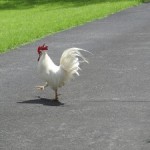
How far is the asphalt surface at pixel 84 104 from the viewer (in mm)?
6684

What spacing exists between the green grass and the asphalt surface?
99.8 inches

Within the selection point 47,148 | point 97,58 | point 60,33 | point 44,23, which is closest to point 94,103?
point 47,148

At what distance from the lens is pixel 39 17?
24.3 metres

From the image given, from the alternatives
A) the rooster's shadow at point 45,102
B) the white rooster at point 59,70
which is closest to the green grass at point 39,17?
the rooster's shadow at point 45,102

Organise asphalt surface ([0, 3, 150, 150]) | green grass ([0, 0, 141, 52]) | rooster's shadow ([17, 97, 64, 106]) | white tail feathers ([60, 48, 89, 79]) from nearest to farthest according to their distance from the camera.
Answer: asphalt surface ([0, 3, 150, 150]) → white tail feathers ([60, 48, 89, 79]) → rooster's shadow ([17, 97, 64, 106]) → green grass ([0, 0, 141, 52])

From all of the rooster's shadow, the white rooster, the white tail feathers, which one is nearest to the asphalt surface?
the rooster's shadow

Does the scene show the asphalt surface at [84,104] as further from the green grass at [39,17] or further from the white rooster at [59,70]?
the green grass at [39,17]

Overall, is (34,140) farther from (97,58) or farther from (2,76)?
(97,58)

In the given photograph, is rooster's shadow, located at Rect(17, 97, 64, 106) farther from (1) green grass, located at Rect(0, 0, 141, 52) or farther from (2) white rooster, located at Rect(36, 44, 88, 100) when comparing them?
(1) green grass, located at Rect(0, 0, 141, 52)

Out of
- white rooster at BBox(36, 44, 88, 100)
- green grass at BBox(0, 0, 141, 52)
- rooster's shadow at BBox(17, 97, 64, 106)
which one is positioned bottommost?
green grass at BBox(0, 0, 141, 52)

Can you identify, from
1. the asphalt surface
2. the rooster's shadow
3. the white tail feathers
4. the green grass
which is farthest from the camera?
the green grass

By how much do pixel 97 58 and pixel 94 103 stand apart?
4.61 m

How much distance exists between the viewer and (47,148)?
6375 mm

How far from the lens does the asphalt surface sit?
668 cm
